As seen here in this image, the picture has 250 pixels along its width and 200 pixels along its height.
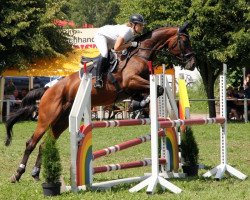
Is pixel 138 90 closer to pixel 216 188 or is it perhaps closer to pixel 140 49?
pixel 140 49

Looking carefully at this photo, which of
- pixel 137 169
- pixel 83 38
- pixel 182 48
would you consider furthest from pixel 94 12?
pixel 182 48

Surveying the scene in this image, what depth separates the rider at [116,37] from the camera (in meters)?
8.55

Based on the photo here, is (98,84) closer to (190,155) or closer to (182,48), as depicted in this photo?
(182,48)

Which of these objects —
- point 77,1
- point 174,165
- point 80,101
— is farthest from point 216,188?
point 77,1

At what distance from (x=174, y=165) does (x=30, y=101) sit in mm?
2437

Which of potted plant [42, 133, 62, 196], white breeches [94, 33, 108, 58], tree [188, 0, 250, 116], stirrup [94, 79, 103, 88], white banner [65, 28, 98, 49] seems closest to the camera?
potted plant [42, 133, 62, 196]

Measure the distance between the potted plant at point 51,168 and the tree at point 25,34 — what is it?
16008mm

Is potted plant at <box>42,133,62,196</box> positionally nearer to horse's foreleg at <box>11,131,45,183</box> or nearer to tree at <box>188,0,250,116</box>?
horse's foreleg at <box>11,131,45,183</box>

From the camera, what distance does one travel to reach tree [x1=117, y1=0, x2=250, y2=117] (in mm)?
21406

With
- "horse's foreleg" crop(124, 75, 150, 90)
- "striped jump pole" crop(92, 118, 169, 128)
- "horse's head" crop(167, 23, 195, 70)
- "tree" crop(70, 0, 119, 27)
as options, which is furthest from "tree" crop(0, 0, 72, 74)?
"tree" crop(70, 0, 119, 27)

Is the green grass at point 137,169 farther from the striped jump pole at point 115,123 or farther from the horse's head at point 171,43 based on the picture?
the horse's head at point 171,43

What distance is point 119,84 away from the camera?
860 centimetres

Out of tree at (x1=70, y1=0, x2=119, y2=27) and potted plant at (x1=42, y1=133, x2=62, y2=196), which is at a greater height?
tree at (x1=70, y1=0, x2=119, y2=27)

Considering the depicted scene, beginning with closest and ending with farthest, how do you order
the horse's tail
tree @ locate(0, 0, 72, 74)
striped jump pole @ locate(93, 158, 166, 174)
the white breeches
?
striped jump pole @ locate(93, 158, 166, 174)
the white breeches
the horse's tail
tree @ locate(0, 0, 72, 74)
